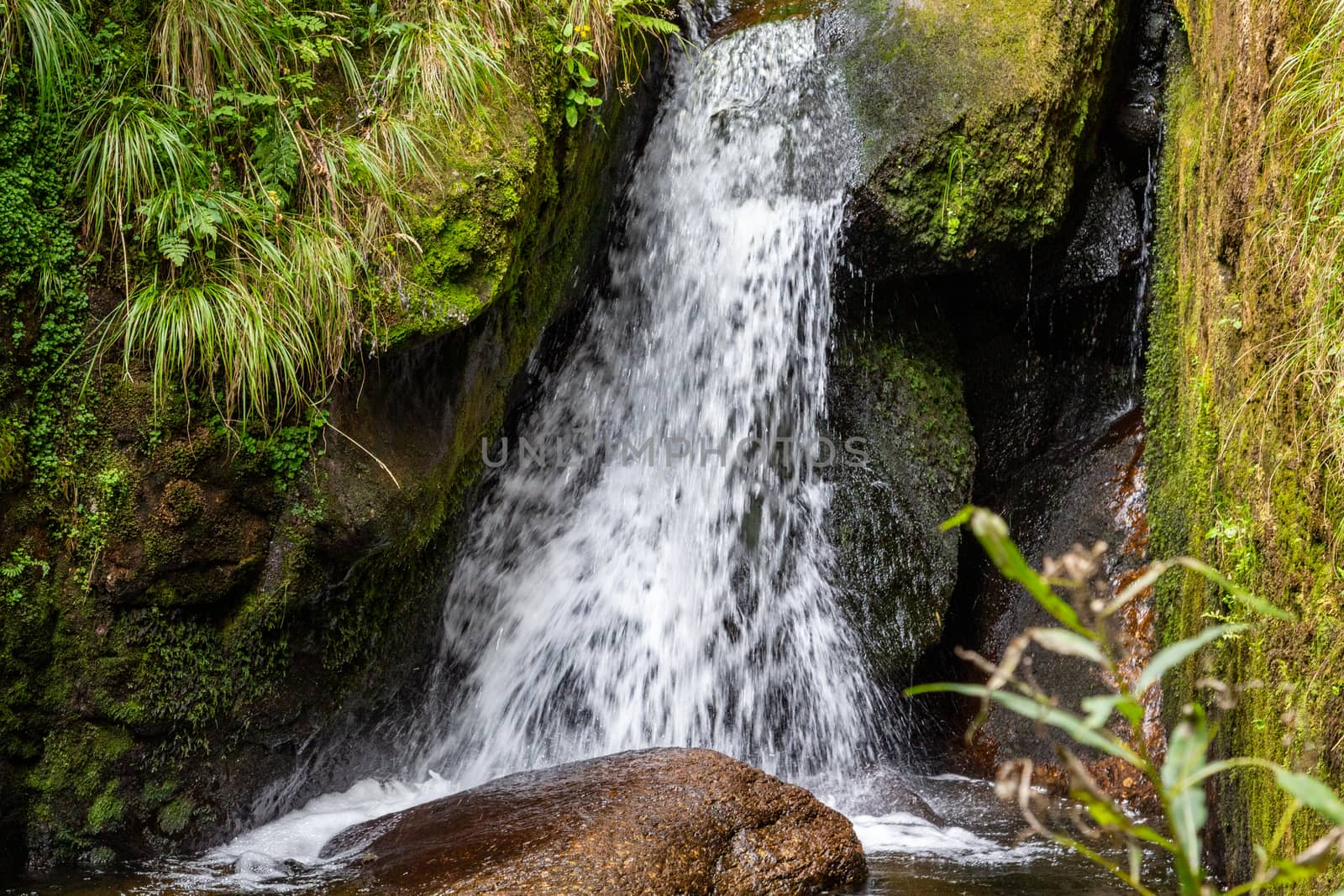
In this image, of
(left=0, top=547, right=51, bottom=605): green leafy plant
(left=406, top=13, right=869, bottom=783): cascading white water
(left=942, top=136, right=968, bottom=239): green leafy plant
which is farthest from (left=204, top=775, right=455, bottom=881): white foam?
(left=942, top=136, right=968, bottom=239): green leafy plant

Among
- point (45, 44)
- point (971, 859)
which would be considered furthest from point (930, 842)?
point (45, 44)

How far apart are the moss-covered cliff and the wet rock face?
152cm

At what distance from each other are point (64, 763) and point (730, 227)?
14.1 feet

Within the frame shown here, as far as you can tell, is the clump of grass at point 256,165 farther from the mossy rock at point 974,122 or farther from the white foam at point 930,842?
the white foam at point 930,842

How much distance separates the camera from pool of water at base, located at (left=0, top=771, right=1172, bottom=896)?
12.6 ft

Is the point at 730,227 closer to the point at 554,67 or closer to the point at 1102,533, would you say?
the point at 554,67

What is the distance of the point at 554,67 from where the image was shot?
199 inches

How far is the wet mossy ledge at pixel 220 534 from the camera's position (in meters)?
4.05

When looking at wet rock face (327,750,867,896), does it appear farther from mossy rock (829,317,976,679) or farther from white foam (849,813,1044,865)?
mossy rock (829,317,976,679)

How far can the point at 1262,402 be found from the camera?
315 cm

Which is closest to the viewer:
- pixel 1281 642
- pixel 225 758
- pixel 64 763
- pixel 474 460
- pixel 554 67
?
pixel 1281 642

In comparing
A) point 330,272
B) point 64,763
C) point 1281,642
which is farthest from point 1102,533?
point 64,763

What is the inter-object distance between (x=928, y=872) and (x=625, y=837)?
1.32 m

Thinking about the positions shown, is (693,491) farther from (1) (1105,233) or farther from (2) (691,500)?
(1) (1105,233)
